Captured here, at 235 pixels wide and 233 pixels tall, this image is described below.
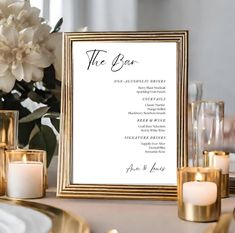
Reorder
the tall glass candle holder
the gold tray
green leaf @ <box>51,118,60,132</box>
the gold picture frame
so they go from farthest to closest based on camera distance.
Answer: green leaf @ <box>51,118,60,132</box> < the tall glass candle holder < the gold picture frame < the gold tray

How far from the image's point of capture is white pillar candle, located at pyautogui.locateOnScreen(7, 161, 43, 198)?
0.81 metres

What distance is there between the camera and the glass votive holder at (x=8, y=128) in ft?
2.87

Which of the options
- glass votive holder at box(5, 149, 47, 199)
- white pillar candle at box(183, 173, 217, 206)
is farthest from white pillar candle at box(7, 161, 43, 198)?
white pillar candle at box(183, 173, 217, 206)

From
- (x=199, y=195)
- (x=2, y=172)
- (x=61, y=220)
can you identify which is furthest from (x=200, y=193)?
(x=2, y=172)

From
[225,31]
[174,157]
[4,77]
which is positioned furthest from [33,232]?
[225,31]

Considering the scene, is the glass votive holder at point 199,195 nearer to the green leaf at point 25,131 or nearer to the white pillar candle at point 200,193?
the white pillar candle at point 200,193

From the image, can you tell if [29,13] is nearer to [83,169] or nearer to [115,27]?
[83,169]

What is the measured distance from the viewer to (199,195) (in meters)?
0.68

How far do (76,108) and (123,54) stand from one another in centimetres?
11

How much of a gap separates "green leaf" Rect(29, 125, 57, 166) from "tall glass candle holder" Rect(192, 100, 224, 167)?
248mm

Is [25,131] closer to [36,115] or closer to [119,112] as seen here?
[36,115]

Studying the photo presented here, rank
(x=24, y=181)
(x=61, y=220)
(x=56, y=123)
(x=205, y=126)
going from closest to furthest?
(x=61, y=220) < (x=24, y=181) < (x=205, y=126) < (x=56, y=123)

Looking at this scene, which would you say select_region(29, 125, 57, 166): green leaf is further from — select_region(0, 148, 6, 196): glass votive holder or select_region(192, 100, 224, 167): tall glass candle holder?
select_region(192, 100, 224, 167): tall glass candle holder

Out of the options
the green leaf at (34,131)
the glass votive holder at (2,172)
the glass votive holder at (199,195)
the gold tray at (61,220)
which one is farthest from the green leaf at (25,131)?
the glass votive holder at (199,195)
